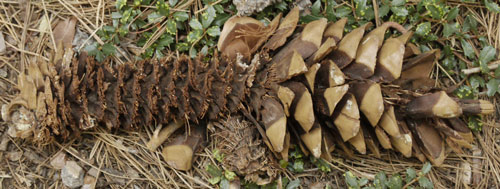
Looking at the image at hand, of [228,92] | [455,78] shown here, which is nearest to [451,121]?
[455,78]

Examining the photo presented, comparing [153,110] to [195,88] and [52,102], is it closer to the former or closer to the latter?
[195,88]

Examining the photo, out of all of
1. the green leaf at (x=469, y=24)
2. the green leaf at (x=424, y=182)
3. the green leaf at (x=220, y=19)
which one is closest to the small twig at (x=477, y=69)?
the green leaf at (x=469, y=24)

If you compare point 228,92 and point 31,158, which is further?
point 31,158

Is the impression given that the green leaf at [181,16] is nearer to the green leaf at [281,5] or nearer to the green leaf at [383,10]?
the green leaf at [281,5]

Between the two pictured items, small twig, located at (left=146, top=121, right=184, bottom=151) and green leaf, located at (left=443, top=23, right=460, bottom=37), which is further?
green leaf, located at (left=443, top=23, right=460, bottom=37)

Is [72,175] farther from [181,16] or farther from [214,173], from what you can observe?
[181,16]

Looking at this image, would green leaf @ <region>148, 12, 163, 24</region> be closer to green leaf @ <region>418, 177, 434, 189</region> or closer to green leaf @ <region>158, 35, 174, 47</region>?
green leaf @ <region>158, 35, 174, 47</region>

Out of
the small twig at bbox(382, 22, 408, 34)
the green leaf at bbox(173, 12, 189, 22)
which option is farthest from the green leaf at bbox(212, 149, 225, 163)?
the small twig at bbox(382, 22, 408, 34)
